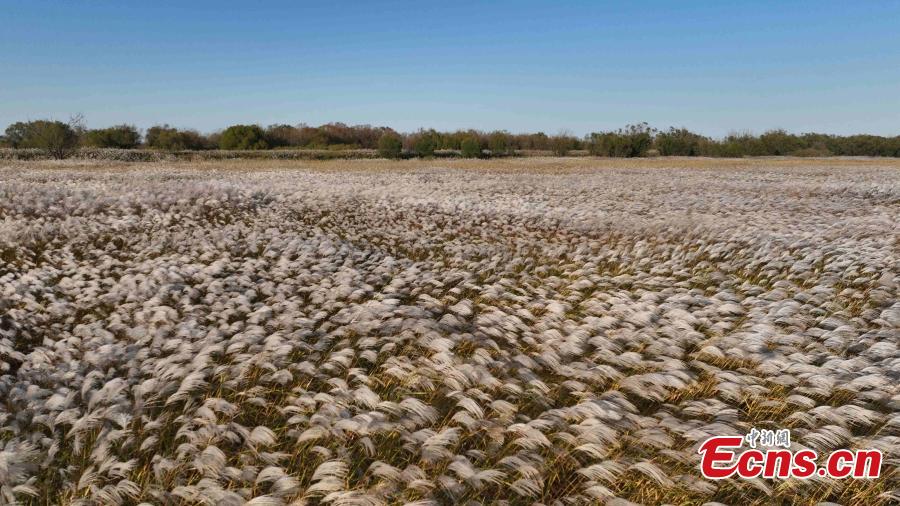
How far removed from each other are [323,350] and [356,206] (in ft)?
48.4

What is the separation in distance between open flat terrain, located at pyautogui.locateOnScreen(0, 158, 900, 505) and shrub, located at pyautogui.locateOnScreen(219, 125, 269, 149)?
83590 millimetres

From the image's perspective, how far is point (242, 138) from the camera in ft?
293

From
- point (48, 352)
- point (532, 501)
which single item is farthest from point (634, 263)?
point (48, 352)

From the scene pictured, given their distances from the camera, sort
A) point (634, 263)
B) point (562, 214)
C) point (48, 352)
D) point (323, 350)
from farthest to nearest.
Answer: point (562, 214), point (634, 263), point (323, 350), point (48, 352)

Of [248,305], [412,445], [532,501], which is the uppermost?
[248,305]

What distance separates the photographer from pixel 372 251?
11969 mm

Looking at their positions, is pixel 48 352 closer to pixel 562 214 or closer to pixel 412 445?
pixel 412 445

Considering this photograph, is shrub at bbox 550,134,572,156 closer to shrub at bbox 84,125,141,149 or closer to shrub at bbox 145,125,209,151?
shrub at bbox 145,125,209,151

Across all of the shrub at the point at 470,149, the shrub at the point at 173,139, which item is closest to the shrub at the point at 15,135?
the shrub at the point at 173,139

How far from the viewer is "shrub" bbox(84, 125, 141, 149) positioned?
77.0 metres

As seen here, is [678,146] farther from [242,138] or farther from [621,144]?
[242,138]

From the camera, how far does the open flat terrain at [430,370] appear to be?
3.56 meters

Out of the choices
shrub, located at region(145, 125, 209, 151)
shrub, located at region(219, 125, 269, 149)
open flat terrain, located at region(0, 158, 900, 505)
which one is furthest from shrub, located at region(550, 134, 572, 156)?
open flat terrain, located at region(0, 158, 900, 505)

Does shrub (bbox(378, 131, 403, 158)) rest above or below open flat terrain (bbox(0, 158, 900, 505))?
above
